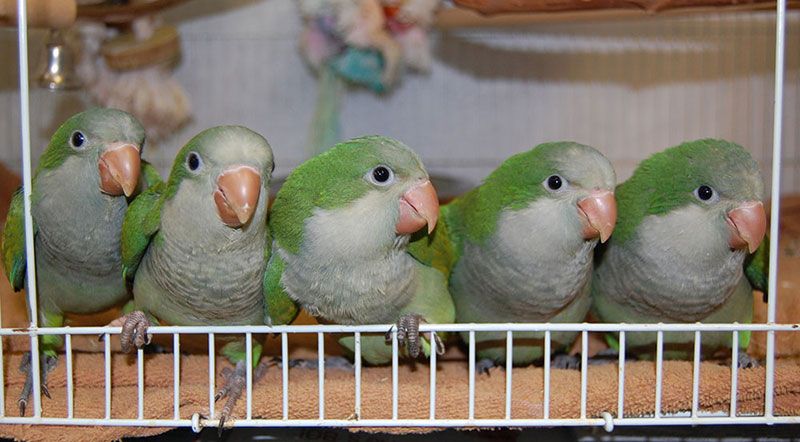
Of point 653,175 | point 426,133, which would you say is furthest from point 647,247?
point 426,133

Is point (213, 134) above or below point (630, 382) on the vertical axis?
above

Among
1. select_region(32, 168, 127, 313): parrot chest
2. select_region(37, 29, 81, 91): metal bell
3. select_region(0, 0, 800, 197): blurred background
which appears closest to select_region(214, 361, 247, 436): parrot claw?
select_region(32, 168, 127, 313): parrot chest

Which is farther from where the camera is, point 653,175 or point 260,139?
point 653,175

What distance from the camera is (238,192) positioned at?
1299 millimetres

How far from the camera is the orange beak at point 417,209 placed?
1.39 metres

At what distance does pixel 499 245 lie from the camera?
5.17 ft

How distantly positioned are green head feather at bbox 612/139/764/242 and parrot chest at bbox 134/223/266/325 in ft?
2.64

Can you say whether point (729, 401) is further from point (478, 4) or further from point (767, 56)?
point (767, 56)

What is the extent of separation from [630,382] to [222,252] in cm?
85

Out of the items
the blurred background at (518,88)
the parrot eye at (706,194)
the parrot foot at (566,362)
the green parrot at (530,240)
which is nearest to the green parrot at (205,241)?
the green parrot at (530,240)

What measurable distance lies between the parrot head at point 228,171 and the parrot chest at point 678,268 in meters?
0.81

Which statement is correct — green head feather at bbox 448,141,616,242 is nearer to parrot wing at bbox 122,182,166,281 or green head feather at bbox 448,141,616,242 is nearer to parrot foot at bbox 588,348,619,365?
parrot foot at bbox 588,348,619,365

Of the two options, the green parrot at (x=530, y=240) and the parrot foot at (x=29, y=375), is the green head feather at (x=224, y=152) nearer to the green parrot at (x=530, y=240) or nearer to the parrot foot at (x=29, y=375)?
the green parrot at (x=530, y=240)

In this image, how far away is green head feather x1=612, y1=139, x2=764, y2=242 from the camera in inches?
58.7
